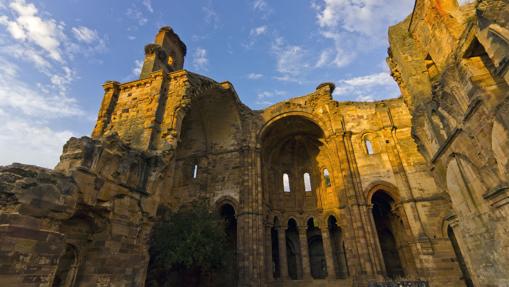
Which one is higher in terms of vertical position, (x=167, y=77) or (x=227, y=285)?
(x=167, y=77)

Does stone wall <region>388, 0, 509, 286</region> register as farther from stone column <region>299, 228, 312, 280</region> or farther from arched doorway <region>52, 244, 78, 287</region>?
arched doorway <region>52, 244, 78, 287</region>

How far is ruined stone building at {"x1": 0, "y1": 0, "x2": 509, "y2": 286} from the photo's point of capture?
5.61 meters

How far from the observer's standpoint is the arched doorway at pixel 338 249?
625 inches

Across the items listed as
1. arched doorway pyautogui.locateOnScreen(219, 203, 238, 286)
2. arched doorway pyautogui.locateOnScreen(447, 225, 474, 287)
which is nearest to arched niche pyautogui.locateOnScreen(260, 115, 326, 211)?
arched doorway pyautogui.locateOnScreen(219, 203, 238, 286)

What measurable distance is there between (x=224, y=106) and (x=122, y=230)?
9.83 metres

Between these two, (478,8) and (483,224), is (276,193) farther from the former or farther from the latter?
(478,8)

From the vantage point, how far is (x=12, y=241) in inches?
192

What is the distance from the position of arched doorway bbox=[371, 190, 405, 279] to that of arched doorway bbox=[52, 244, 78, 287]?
48.2 feet

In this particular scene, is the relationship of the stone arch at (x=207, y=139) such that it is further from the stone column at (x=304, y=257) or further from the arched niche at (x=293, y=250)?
the arched niche at (x=293, y=250)

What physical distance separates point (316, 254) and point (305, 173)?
5898 mm

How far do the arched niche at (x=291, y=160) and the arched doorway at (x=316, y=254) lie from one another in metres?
2.45

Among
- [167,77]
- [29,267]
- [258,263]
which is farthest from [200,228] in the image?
[167,77]

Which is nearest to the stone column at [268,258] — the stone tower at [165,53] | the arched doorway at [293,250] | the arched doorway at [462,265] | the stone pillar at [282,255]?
the stone pillar at [282,255]

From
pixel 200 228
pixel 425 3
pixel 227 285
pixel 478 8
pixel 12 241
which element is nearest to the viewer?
pixel 12 241
